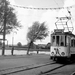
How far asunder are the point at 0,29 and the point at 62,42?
1449 centimetres

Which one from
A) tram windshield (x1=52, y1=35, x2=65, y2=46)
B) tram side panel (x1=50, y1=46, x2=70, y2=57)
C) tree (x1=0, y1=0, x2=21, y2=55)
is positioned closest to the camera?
tram side panel (x1=50, y1=46, x2=70, y2=57)

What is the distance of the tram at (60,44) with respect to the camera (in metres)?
18.9

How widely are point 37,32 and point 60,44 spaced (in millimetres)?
27883

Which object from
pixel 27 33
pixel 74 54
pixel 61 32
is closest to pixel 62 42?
Result: pixel 61 32

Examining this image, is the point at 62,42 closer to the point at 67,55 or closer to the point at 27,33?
the point at 67,55

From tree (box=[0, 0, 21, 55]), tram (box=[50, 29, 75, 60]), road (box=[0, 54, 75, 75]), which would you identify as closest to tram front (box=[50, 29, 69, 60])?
tram (box=[50, 29, 75, 60])

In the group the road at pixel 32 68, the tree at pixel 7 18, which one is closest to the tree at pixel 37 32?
the tree at pixel 7 18

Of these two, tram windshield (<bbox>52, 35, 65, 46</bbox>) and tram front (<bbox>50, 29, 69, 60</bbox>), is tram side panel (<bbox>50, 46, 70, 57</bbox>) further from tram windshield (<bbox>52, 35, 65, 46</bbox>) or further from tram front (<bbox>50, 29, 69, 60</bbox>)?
tram windshield (<bbox>52, 35, 65, 46</bbox>)

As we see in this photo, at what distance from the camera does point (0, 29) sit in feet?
100

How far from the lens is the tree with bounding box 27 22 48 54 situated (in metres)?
46.1

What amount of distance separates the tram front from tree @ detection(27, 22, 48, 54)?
2599 cm

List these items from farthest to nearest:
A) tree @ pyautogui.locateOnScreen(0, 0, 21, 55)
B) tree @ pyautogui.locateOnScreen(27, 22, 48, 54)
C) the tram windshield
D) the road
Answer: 1. tree @ pyautogui.locateOnScreen(27, 22, 48, 54)
2. tree @ pyautogui.locateOnScreen(0, 0, 21, 55)
3. the tram windshield
4. the road

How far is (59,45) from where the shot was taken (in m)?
19.2

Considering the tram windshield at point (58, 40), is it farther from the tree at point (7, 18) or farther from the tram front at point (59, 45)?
the tree at point (7, 18)
